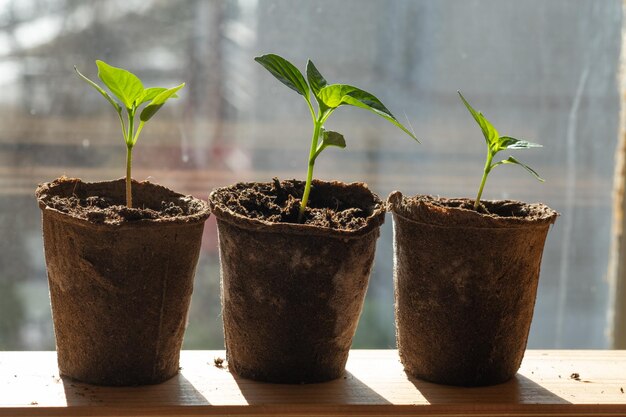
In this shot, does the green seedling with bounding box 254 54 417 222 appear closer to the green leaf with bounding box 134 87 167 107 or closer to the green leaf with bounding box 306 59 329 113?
the green leaf with bounding box 306 59 329 113

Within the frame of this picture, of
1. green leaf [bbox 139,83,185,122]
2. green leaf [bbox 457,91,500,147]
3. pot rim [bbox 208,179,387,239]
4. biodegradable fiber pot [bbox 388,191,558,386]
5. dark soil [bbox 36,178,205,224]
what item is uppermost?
green leaf [bbox 139,83,185,122]

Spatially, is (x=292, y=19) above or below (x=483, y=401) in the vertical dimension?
above

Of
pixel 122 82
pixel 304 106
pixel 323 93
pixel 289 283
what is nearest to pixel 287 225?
pixel 289 283

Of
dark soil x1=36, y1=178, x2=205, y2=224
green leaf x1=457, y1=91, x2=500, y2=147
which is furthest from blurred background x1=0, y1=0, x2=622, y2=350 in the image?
green leaf x1=457, y1=91, x2=500, y2=147

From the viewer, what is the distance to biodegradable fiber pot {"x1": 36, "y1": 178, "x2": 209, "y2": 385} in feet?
3.51

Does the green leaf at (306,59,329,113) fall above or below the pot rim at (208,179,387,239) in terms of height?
above

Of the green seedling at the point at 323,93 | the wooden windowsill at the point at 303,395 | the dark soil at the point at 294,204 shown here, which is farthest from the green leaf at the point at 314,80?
the wooden windowsill at the point at 303,395

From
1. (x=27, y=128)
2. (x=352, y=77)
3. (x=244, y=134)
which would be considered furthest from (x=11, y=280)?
(x=352, y=77)

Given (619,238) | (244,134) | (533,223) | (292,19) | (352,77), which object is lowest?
(619,238)

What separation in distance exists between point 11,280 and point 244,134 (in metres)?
0.55

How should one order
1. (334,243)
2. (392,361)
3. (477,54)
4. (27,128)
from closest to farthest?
(334,243), (392,361), (27,128), (477,54)

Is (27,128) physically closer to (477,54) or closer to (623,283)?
(477,54)

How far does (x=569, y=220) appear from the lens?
6.03ft

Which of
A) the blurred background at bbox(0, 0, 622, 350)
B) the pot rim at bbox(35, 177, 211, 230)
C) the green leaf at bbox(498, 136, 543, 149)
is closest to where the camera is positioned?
the pot rim at bbox(35, 177, 211, 230)
